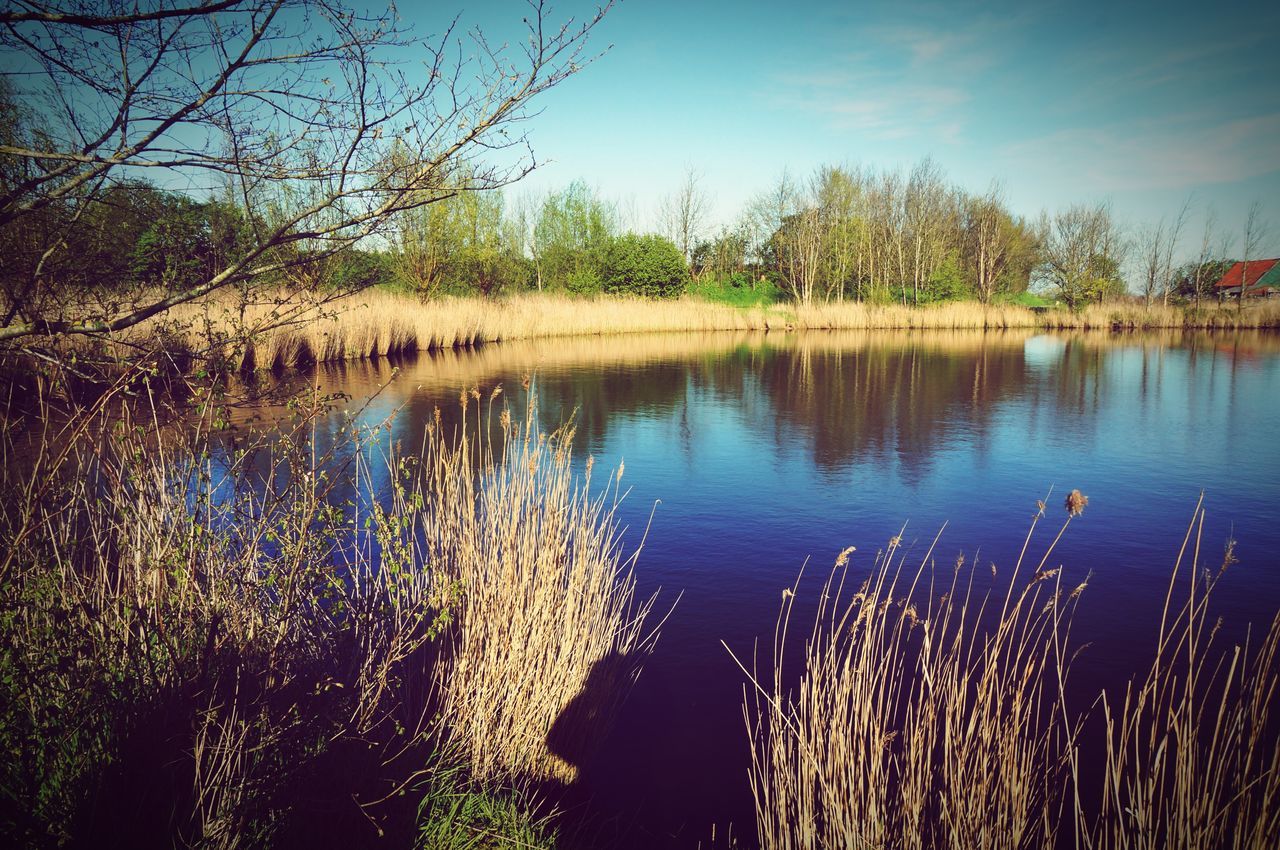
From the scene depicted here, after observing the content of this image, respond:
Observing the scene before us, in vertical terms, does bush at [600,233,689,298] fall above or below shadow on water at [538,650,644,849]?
above

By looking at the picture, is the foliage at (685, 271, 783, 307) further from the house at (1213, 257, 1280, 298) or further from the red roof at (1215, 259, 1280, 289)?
the red roof at (1215, 259, 1280, 289)

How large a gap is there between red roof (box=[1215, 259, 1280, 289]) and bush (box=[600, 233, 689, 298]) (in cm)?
4531

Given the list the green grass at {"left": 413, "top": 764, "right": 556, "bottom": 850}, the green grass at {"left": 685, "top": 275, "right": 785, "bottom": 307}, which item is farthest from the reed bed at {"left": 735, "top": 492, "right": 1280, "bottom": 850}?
the green grass at {"left": 685, "top": 275, "right": 785, "bottom": 307}

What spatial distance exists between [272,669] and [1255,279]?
7768 centimetres

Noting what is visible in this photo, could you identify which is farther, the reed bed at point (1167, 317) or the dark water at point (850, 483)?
the reed bed at point (1167, 317)

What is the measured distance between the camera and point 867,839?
111 inches

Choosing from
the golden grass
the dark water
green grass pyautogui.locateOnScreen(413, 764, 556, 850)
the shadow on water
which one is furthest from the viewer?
the dark water

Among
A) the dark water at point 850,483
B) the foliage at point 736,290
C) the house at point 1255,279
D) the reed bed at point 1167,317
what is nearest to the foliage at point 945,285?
the reed bed at point 1167,317

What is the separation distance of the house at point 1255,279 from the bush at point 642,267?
4279 centimetres

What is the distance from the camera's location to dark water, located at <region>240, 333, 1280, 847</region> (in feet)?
15.7

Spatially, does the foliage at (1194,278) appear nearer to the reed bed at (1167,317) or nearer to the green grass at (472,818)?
the reed bed at (1167,317)

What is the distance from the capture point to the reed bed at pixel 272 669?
2.78 metres

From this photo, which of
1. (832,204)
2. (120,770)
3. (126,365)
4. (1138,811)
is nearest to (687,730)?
(1138,811)

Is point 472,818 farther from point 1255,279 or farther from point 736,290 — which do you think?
point 1255,279
